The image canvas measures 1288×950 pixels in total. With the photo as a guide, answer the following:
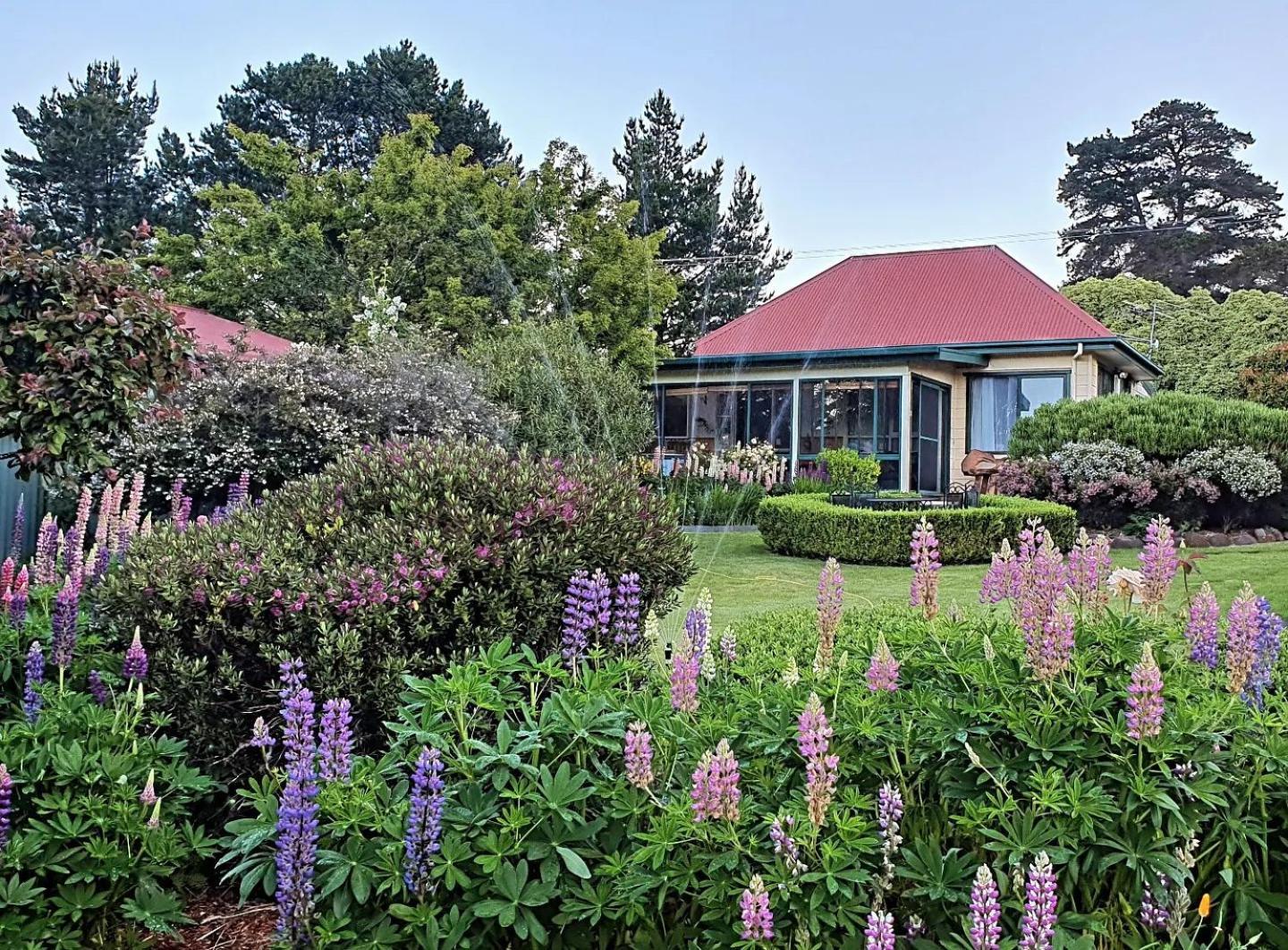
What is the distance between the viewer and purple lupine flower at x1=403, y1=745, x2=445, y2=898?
1.79 metres

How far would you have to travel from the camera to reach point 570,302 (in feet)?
71.0

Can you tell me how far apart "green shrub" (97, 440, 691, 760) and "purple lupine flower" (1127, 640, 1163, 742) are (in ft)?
6.26

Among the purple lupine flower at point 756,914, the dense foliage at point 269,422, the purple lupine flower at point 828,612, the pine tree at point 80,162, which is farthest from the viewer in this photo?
the pine tree at point 80,162

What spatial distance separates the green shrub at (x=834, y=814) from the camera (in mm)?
1699

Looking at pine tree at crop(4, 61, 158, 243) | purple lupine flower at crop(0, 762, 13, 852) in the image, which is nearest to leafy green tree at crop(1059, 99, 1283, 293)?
→ pine tree at crop(4, 61, 158, 243)

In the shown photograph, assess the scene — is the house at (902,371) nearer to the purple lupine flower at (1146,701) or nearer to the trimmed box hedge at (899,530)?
the trimmed box hedge at (899,530)

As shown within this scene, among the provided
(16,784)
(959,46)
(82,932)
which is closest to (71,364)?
(16,784)

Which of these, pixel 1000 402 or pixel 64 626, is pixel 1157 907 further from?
pixel 1000 402

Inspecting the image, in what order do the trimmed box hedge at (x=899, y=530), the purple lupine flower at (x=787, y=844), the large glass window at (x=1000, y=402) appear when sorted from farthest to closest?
the large glass window at (x=1000, y=402), the trimmed box hedge at (x=899, y=530), the purple lupine flower at (x=787, y=844)

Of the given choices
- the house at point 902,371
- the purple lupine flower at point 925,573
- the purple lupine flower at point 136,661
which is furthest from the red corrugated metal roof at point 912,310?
the purple lupine flower at point 136,661

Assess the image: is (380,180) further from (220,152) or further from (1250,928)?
(1250,928)

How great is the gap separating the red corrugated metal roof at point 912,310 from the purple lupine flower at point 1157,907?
663 inches

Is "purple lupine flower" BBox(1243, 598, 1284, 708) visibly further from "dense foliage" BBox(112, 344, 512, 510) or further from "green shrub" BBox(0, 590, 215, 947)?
"dense foliage" BBox(112, 344, 512, 510)

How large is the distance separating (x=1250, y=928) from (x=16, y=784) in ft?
8.71
